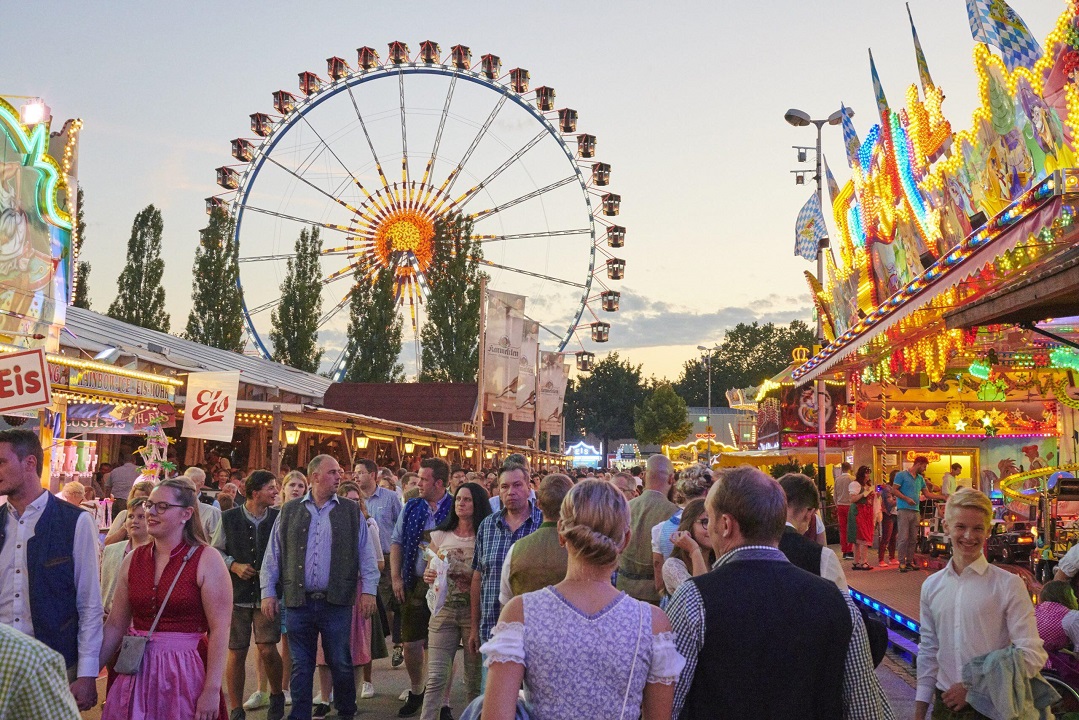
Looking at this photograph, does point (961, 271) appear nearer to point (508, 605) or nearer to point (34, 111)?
point (508, 605)

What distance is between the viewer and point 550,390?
30656mm

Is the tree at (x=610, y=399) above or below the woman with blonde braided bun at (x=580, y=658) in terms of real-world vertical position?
above

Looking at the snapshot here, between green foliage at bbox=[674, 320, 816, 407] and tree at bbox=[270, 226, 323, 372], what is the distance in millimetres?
77371

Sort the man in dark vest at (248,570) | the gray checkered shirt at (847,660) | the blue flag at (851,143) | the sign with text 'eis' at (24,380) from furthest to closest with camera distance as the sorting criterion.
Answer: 1. the blue flag at (851,143)
2. the sign with text 'eis' at (24,380)
3. the man in dark vest at (248,570)
4. the gray checkered shirt at (847,660)

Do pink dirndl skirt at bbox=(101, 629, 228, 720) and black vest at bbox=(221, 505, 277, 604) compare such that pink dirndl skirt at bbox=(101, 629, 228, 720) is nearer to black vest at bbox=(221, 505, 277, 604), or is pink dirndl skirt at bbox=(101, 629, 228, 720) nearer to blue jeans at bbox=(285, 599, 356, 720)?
blue jeans at bbox=(285, 599, 356, 720)

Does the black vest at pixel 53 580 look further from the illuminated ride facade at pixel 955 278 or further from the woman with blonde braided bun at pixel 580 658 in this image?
the illuminated ride facade at pixel 955 278

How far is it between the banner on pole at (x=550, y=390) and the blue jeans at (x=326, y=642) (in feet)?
74.9

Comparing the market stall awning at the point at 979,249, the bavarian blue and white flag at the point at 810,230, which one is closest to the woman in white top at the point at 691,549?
the market stall awning at the point at 979,249

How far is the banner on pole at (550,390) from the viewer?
30.1 metres

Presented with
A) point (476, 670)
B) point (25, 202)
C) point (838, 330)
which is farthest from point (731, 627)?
point (838, 330)

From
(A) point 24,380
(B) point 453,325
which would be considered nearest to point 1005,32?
(A) point 24,380

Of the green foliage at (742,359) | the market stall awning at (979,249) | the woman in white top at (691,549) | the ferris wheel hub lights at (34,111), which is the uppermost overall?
the green foliage at (742,359)

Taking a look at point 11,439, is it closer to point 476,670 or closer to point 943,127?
point 476,670

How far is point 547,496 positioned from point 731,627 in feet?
8.15
